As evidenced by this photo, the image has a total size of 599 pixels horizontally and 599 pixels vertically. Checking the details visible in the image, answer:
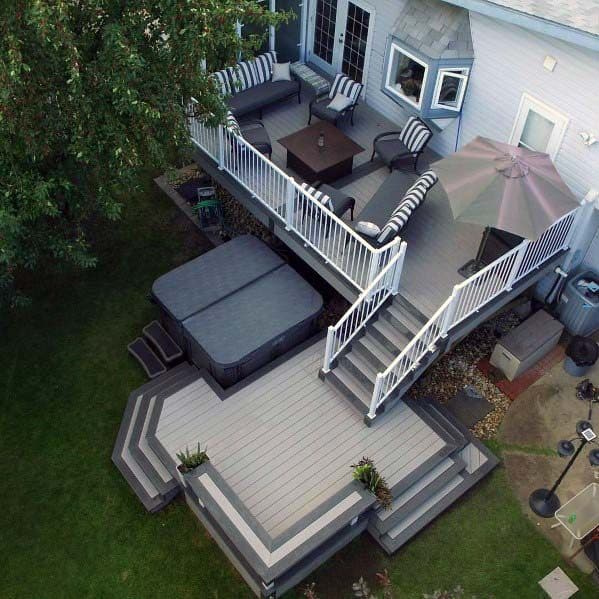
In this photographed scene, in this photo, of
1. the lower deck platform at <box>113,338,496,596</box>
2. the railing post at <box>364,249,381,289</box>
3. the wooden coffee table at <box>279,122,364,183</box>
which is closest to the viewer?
the lower deck platform at <box>113,338,496,596</box>

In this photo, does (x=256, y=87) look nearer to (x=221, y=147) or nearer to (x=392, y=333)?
(x=221, y=147)

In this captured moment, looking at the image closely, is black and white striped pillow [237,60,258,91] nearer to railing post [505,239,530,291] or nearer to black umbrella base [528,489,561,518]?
railing post [505,239,530,291]

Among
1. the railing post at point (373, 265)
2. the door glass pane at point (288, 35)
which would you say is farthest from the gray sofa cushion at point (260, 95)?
the railing post at point (373, 265)

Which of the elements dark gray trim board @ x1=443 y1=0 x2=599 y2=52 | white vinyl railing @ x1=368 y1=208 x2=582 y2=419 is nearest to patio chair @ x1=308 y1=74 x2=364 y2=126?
dark gray trim board @ x1=443 y1=0 x2=599 y2=52

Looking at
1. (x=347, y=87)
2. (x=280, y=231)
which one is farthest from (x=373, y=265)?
(x=347, y=87)

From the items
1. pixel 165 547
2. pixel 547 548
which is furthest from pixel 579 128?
pixel 165 547

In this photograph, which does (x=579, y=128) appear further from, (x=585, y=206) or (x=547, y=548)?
(x=547, y=548)
